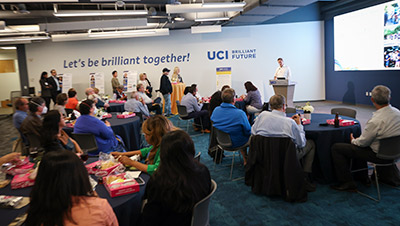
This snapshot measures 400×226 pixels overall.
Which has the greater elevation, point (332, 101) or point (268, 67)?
point (268, 67)

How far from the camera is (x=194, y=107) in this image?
713 cm

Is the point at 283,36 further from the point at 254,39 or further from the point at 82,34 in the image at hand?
the point at 82,34

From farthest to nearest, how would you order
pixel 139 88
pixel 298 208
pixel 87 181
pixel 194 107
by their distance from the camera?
pixel 139 88, pixel 194 107, pixel 298 208, pixel 87 181

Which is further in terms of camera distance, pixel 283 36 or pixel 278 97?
pixel 283 36

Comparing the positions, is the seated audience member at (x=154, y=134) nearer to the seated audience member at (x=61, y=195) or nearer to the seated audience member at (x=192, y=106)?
the seated audience member at (x=61, y=195)

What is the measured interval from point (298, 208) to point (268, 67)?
10.3 meters

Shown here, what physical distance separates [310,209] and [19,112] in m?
4.64

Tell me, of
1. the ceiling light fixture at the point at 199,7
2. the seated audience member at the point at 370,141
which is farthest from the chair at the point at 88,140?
the ceiling light fixture at the point at 199,7

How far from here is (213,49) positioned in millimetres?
12727

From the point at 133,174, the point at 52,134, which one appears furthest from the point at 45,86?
the point at 133,174

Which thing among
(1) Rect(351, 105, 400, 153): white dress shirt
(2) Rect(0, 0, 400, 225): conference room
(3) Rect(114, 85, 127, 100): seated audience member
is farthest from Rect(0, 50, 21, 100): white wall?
(1) Rect(351, 105, 400, 153): white dress shirt

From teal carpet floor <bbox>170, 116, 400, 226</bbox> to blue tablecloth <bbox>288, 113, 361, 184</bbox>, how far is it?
0.57 feet

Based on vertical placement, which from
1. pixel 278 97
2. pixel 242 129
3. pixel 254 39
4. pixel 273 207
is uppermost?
pixel 254 39

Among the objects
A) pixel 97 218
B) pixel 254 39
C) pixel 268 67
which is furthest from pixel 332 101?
pixel 97 218
